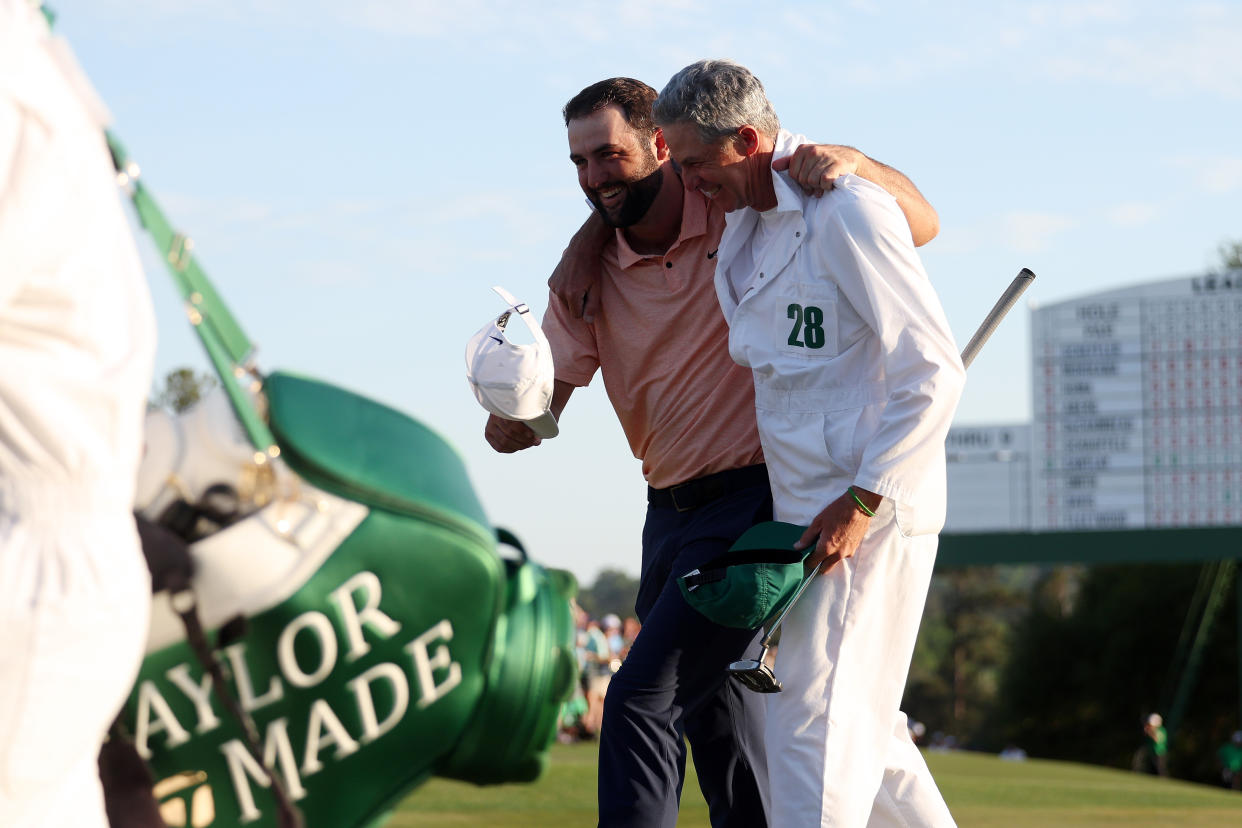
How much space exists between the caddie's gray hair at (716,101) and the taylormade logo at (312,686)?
178 centimetres

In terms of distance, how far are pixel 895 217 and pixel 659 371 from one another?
861 millimetres

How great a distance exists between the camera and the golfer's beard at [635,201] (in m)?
3.96

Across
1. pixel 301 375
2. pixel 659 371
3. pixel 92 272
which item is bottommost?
pixel 659 371

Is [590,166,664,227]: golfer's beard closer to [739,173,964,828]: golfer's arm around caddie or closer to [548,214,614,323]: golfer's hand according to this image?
[548,214,614,323]: golfer's hand

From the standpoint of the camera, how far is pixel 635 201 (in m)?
3.96

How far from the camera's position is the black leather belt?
3814 millimetres

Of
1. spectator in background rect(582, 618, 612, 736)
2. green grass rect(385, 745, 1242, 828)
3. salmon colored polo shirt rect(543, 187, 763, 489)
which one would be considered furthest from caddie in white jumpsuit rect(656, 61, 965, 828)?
spectator in background rect(582, 618, 612, 736)

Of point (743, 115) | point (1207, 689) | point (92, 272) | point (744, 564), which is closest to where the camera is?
point (92, 272)

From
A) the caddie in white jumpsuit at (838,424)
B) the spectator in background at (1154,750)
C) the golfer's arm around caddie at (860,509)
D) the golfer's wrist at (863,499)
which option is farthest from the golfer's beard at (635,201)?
the spectator in background at (1154,750)

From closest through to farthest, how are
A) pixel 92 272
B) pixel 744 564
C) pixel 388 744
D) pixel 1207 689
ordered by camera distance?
pixel 92 272
pixel 388 744
pixel 744 564
pixel 1207 689

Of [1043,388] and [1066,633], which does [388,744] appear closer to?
[1043,388]

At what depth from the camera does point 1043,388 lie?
3888 cm

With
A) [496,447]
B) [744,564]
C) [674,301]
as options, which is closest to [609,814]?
[744,564]

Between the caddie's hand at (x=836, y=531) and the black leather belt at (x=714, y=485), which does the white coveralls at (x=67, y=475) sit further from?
the black leather belt at (x=714, y=485)
